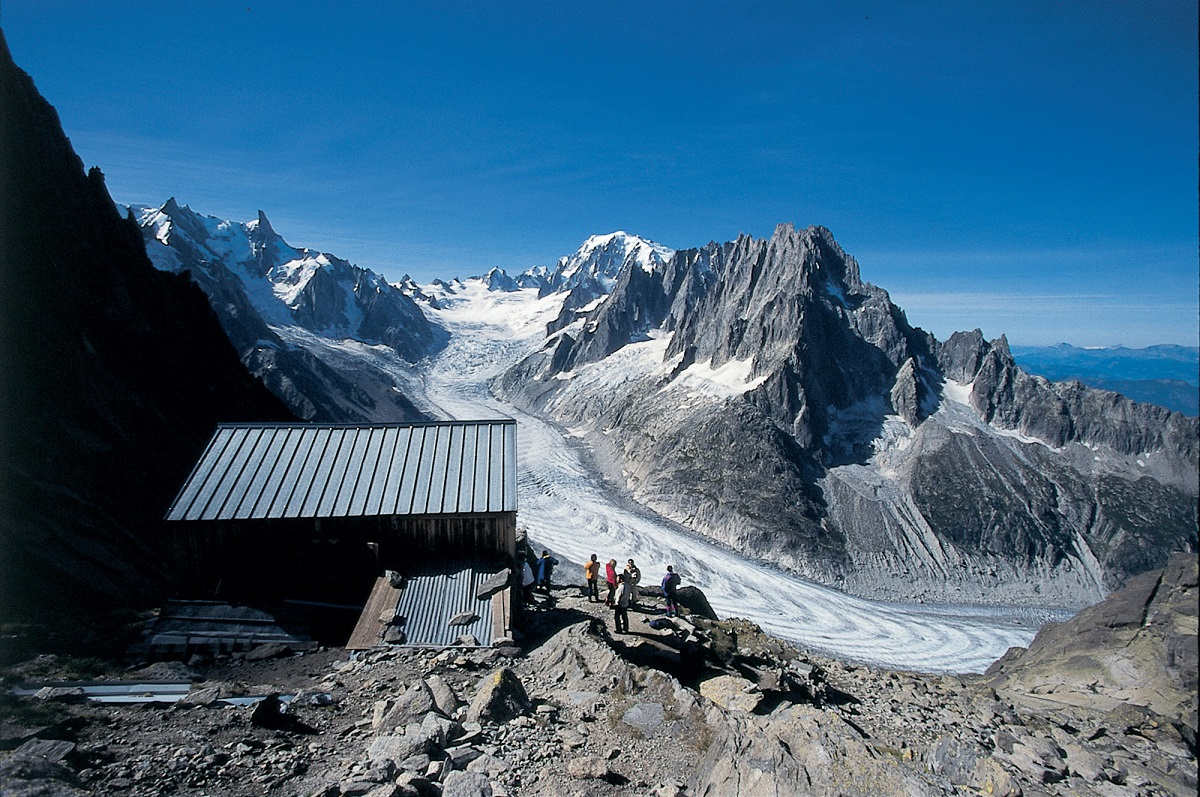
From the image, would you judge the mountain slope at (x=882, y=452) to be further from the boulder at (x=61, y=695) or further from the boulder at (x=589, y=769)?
the boulder at (x=61, y=695)

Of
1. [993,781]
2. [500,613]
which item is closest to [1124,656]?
[993,781]

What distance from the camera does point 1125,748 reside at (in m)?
19.1

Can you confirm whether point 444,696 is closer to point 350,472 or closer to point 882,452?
point 350,472

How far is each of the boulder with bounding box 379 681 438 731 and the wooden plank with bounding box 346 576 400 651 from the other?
4.51m

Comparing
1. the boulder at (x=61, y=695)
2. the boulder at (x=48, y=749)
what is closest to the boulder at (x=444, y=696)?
the boulder at (x=48, y=749)

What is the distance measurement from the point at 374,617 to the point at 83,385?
108 ft

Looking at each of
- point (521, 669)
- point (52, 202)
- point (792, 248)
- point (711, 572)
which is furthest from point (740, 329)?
point (521, 669)

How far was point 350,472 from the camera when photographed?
22.3 metres

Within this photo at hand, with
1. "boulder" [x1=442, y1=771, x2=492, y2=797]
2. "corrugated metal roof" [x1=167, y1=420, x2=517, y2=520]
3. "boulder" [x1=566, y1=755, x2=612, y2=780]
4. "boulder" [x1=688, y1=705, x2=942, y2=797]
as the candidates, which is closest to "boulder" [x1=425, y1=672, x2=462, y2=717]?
"boulder" [x1=442, y1=771, x2=492, y2=797]

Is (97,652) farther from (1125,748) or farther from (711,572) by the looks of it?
(711,572)

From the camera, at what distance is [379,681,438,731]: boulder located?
1273 centimetres

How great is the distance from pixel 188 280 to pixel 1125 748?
7553 cm

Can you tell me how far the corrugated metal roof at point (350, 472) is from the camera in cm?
2083

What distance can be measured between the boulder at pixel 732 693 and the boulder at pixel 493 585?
7.23m
